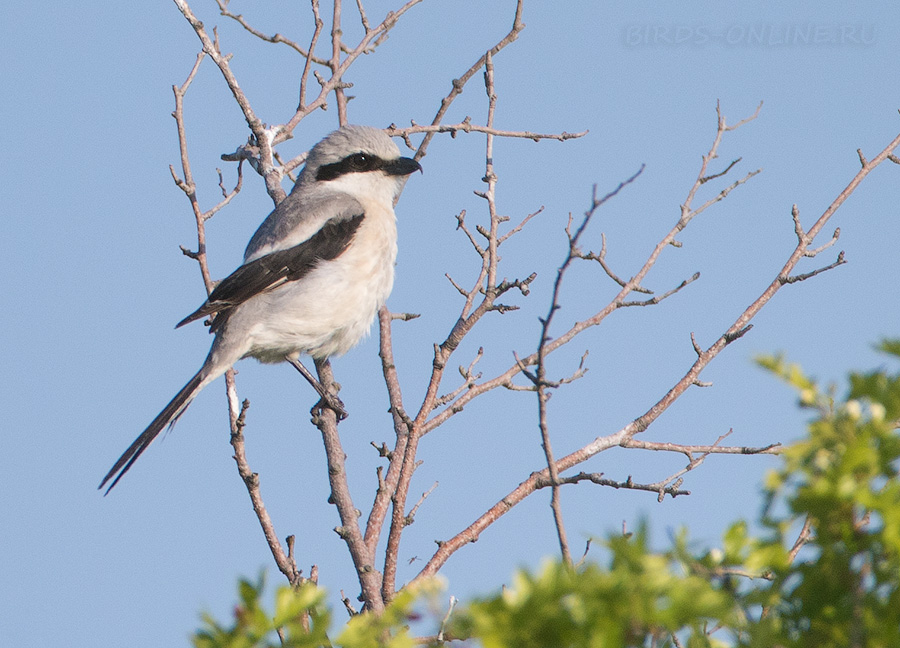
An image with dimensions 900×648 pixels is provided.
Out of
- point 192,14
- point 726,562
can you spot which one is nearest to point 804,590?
point 726,562

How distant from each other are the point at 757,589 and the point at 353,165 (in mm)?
3874

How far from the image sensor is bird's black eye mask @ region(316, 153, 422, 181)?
15.7 feet

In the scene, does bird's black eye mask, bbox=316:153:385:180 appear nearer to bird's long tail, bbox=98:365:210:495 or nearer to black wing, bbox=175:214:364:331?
black wing, bbox=175:214:364:331

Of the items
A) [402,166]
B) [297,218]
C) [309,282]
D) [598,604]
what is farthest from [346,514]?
[598,604]

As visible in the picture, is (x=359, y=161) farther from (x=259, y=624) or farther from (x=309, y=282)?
(x=259, y=624)

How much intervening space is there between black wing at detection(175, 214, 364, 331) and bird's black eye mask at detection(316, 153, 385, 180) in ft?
1.13

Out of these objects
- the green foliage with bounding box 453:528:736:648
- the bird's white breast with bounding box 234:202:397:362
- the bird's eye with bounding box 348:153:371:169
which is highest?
the bird's eye with bounding box 348:153:371:169

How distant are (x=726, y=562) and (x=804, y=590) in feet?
0.35

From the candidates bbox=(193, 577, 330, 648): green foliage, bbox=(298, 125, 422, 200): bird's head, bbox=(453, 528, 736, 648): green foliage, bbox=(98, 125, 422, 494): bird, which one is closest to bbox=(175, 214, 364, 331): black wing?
bbox=(98, 125, 422, 494): bird

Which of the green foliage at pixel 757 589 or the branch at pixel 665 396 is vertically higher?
the branch at pixel 665 396

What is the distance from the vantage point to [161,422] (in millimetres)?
3852

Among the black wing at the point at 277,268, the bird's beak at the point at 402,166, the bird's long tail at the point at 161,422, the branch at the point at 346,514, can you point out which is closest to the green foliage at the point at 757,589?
the branch at the point at 346,514

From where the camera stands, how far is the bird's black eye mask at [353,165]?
15.7 feet

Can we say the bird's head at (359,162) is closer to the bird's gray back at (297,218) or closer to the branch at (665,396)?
the bird's gray back at (297,218)
